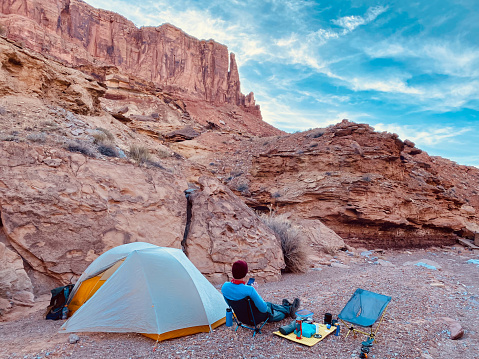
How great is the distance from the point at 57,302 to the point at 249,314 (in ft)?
10.5

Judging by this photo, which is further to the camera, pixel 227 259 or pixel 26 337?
pixel 227 259

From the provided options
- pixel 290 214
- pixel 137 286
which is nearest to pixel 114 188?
pixel 137 286

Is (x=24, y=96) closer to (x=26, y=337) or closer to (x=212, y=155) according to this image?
(x=26, y=337)

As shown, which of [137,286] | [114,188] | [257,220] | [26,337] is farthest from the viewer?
[257,220]

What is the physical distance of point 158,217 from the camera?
24.0 ft

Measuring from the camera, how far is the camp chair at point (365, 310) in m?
4.38

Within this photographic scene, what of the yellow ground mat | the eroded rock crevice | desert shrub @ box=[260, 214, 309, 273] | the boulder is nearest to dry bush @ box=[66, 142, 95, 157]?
the eroded rock crevice

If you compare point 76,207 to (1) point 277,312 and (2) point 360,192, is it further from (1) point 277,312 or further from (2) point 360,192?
(2) point 360,192

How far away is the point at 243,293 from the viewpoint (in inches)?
163

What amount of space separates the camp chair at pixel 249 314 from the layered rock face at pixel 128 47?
56105mm

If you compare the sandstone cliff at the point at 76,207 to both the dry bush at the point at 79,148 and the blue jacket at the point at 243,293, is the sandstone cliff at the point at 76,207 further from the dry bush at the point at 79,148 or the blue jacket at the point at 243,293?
the blue jacket at the point at 243,293

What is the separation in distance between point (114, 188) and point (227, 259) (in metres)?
3.35

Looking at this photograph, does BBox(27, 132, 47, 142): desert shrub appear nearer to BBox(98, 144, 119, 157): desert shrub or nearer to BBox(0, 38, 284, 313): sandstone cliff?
BBox(0, 38, 284, 313): sandstone cliff

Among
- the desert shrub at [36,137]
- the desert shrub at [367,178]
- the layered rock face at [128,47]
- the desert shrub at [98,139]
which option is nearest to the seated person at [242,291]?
the desert shrub at [36,137]
